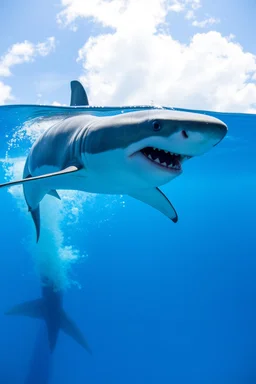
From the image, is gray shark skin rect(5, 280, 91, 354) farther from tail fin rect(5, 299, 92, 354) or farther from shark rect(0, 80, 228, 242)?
shark rect(0, 80, 228, 242)

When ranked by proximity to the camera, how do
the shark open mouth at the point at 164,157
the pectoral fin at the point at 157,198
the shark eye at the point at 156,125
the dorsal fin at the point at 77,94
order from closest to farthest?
1. the shark eye at the point at 156,125
2. the shark open mouth at the point at 164,157
3. the pectoral fin at the point at 157,198
4. the dorsal fin at the point at 77,94

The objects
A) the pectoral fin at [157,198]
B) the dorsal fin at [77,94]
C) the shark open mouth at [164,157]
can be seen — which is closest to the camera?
the shark open mouth at [164,157]

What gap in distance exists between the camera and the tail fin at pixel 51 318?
25.0 ft

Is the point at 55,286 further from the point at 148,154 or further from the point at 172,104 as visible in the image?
the point at 148,154

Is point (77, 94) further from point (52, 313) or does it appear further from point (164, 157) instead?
point (52, 313)

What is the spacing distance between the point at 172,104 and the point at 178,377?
1219cm

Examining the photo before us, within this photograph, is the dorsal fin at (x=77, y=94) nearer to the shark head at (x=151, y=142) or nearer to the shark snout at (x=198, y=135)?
the shark head at (x=151, y=142)

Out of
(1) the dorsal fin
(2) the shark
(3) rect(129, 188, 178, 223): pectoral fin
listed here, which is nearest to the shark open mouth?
(2) the shark

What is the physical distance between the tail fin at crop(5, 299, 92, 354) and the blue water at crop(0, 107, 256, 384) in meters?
1.05

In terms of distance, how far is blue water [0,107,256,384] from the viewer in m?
12.4

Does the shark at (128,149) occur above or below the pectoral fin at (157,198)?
above

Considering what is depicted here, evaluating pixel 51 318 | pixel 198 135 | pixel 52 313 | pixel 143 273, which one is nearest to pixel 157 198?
pixel 198 135

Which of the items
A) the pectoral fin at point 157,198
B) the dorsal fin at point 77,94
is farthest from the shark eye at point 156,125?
the dorsal fin at point 77,94

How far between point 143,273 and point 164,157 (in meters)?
44.0
